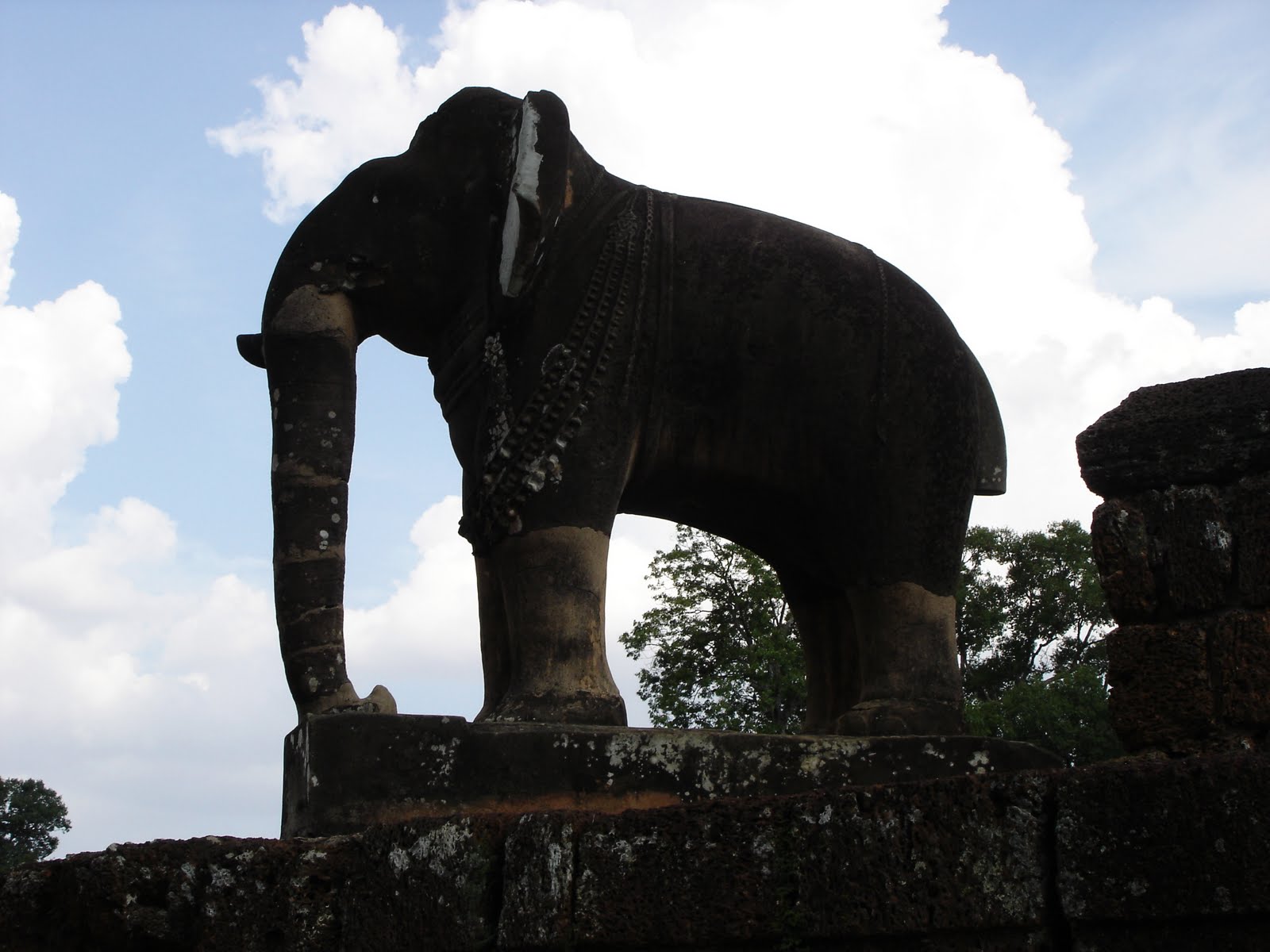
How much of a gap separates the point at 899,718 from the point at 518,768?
4.78 ft

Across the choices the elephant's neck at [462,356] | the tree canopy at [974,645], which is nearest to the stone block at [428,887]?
the elephant's neck at [462,356]

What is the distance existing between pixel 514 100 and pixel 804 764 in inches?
117

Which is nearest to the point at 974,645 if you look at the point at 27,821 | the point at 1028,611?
the point at 1028,611

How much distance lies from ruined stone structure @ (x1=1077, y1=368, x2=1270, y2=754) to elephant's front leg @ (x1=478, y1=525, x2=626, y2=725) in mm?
1840

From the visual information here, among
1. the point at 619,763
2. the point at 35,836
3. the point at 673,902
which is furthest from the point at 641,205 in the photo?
the point at 35,836

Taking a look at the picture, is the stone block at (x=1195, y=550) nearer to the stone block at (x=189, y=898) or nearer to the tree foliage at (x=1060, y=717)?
the stone block at (x=189, y=898)

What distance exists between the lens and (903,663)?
5.73 m

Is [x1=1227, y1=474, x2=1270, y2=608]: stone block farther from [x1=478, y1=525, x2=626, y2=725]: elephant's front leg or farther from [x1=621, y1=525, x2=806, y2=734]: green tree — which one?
[x1=621, y1=525, x2=806, y2=734]: green tree

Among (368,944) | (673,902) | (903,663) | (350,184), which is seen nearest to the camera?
(673,902)

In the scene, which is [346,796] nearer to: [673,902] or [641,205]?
[673,902]

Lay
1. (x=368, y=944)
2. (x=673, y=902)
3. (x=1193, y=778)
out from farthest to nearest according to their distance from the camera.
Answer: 1. (x=368, y=944)
2. (x=673, y=902)
3. (x=1193, y=778)

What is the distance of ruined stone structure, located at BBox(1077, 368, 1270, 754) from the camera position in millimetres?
5094

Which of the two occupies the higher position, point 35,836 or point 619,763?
point 35,836

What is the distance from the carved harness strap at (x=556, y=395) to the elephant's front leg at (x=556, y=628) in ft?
0.45
